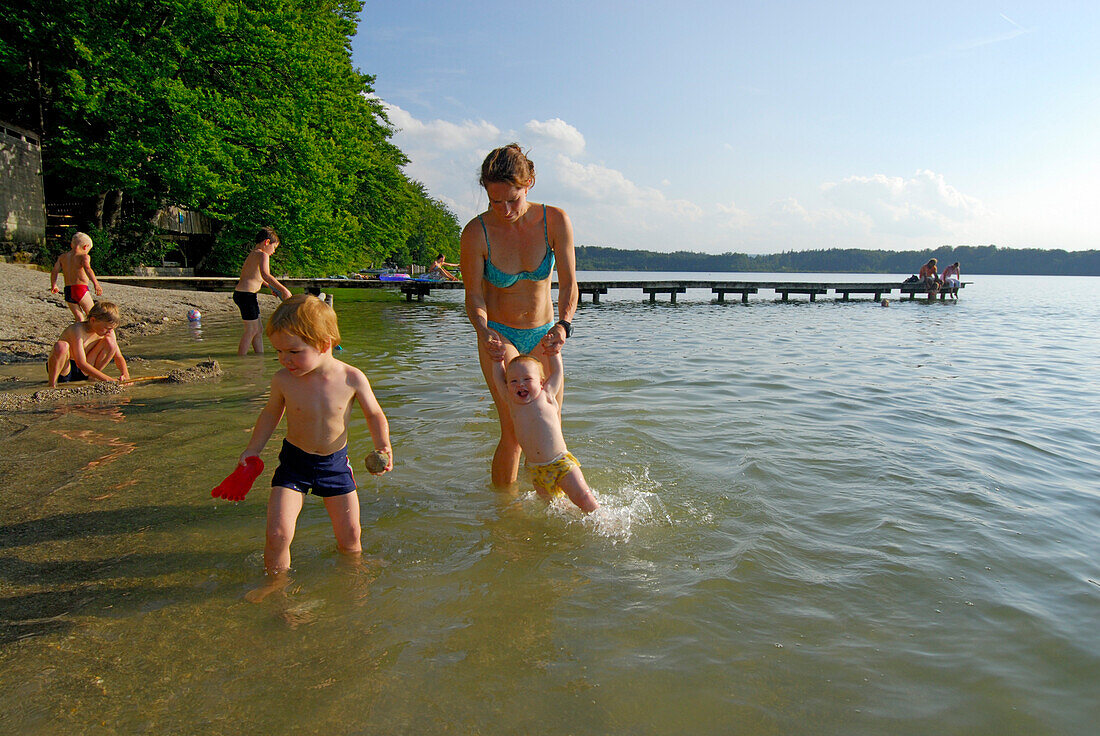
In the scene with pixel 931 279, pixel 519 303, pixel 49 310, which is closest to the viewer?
pixel 519 303

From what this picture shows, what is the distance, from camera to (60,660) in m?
2.38

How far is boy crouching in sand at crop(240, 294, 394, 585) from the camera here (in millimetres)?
3045

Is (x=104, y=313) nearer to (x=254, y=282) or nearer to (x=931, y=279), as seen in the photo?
(x=254, y=282)

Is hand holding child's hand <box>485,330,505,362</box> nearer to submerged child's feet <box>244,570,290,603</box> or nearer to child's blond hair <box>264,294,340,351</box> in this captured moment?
child's blond hair <box>264,294,340,351</box>

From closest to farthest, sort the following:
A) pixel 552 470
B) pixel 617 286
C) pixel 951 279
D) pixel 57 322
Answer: pixel 552 470, pixel 57 322, pixel 617 286, pixel 951 279

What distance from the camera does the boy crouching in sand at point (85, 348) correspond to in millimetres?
7215

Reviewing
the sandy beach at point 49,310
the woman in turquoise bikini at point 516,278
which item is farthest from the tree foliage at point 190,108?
the woman in turquoise bikini at point 516,278

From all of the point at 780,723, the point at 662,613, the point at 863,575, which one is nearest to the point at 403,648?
the point at 662,613

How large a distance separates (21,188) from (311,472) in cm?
2512

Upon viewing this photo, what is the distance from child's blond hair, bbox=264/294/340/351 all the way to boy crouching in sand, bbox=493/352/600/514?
1193mm

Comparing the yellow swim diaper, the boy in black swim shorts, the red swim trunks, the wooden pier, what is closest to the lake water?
the yellow swim diaper

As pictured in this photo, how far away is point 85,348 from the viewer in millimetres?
7613

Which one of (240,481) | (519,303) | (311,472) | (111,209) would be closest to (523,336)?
(519,303)

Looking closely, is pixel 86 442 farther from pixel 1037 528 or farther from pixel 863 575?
pixel 1037 528
